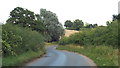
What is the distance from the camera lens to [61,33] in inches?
3302

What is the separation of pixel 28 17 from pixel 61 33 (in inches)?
955

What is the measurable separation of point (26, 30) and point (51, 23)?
4639 cm

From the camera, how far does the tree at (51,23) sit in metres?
81.6

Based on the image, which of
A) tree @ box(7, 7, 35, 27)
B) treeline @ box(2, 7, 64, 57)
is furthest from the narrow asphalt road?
tree @ box(7, 7, 35, 27)

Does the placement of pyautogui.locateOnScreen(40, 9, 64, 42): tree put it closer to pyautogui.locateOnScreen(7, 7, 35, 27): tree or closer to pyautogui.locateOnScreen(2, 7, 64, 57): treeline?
pyautogui.locateOnScreen(2, 7, 64, 57): treeline

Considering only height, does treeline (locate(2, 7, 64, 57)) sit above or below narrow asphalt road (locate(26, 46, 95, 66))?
above

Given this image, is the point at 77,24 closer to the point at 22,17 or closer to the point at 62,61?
the point at 22,17

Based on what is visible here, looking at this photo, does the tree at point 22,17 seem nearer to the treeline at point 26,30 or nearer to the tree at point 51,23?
the treeline at point 26,30

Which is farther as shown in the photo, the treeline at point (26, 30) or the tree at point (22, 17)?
the tree at point (22, 17)

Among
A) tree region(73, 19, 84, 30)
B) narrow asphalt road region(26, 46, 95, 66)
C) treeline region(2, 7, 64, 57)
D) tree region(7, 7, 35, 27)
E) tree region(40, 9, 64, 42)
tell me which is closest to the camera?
narrow asphalt road region(26, 46, 95, 66)

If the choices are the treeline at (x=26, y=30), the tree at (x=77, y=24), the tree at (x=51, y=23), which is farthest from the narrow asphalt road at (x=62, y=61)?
the tree at (x=77, y=24)


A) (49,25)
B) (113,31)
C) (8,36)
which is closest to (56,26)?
(49,25)

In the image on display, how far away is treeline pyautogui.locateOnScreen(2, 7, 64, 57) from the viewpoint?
904 inches

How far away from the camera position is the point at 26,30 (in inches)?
1398
